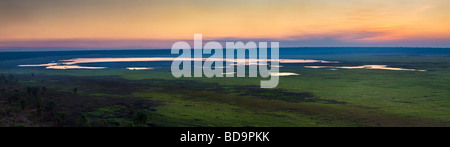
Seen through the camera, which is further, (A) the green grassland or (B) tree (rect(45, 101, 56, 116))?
(B) tree (rect(45, 101, 56, 116))

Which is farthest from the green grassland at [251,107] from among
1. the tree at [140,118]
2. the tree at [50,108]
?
the tree at [50,108]

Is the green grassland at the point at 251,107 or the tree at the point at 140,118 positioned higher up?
the tree at the point at 140,118

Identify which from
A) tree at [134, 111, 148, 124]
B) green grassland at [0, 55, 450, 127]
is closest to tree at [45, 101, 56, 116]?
green grassland at [0, 55, 450, 127]

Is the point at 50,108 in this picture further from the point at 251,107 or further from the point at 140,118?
the point at 251,107

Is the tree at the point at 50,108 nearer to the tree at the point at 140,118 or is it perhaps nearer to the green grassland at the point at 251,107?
the green grassland at the point at 251,107

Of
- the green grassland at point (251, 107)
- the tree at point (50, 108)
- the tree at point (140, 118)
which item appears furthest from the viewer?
the tree at point (50, 108)

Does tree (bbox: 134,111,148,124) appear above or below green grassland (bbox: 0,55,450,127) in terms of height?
above

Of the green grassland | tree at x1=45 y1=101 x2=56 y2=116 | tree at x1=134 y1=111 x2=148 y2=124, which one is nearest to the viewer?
tree at x1=134 y1=111 x2=148 y2=124

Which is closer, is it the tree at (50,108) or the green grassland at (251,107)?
the green grassland at (251,107)

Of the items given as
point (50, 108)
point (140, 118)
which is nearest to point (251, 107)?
point (140, 118)

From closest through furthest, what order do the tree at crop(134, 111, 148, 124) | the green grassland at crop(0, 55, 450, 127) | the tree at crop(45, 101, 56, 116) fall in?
the tree at crop(134, 111, 148, 124), the green grassland at crop(0, 55, 450, 127), the tree at crop(45, 101, 56, 116)

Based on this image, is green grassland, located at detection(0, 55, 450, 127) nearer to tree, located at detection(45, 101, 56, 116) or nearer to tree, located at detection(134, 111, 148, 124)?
tree, located at detection(134, 111, 148, 124)
